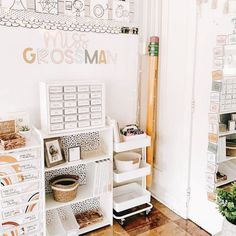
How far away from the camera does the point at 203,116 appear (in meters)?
2.29

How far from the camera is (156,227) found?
2.43m

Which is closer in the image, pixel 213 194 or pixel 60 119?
pixel 60 119

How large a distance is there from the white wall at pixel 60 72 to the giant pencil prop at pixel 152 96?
0.14 m

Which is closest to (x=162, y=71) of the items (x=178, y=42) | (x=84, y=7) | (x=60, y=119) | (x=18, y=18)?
(x=178, y=42)

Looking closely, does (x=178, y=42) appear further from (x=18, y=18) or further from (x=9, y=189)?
(x=9, y=189)

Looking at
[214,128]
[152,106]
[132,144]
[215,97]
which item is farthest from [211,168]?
[152,106]

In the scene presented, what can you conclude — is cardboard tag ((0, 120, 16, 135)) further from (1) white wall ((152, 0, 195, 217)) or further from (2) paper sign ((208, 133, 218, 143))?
(2) paper sign ((208, 133, 218, 143))

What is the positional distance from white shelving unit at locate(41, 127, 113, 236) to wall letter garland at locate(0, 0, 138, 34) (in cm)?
85

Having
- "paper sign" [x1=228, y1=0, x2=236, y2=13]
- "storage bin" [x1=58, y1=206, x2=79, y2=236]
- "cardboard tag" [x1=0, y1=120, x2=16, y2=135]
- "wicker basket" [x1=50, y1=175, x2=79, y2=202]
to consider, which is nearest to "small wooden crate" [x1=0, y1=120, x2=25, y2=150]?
"cardboard tag" [x1=0, y1=120, x2=16, y2=135]

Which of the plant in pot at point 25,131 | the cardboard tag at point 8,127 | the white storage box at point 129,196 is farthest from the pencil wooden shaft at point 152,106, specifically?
the cardboard tag at point 8,127

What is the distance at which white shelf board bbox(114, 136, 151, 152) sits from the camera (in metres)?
2.36

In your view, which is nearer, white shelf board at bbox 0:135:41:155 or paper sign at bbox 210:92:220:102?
white shelf board at bbox 0:135:41:155

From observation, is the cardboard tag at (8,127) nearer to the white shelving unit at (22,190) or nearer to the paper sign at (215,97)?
the white shelving unit at (22,190)

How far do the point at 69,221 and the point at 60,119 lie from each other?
896mm
